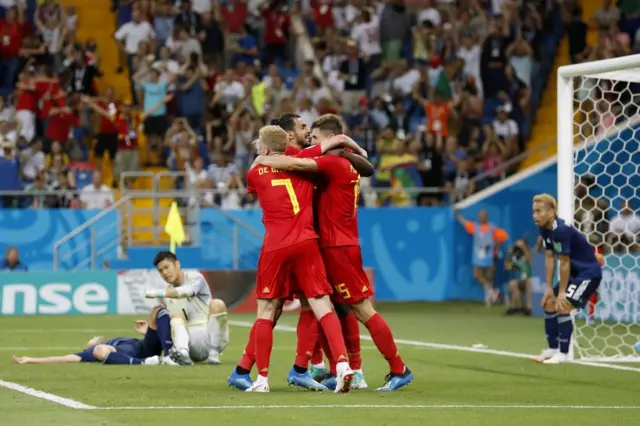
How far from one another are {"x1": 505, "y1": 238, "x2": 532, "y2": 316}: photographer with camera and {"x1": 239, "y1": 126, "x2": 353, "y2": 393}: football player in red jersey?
43.0 ft

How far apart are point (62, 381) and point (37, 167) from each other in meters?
14.5

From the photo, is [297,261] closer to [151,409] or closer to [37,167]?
[151,409]

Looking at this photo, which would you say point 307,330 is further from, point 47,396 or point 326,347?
point 47,396

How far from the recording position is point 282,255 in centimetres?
1102

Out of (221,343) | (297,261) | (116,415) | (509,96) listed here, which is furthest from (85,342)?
(509,96)

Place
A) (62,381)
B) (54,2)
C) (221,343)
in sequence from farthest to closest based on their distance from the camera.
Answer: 1. (54,2)
2. (221,343)
3. (62,381)

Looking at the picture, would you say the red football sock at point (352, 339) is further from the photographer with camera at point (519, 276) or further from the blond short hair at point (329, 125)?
the photographer with camera at point (519, 276)

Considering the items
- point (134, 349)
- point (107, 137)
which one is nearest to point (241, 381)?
point (134, 349)

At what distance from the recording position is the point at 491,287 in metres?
26.7

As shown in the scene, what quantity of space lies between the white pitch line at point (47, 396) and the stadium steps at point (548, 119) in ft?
57.8

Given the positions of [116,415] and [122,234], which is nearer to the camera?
[116,415]

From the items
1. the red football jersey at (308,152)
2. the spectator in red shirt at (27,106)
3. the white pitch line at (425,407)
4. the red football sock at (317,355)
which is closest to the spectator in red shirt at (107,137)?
the spectator in red shirt at (27,106)

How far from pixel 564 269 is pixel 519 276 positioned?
11510 mm

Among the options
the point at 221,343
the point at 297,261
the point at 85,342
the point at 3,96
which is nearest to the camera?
the point at 297,261
